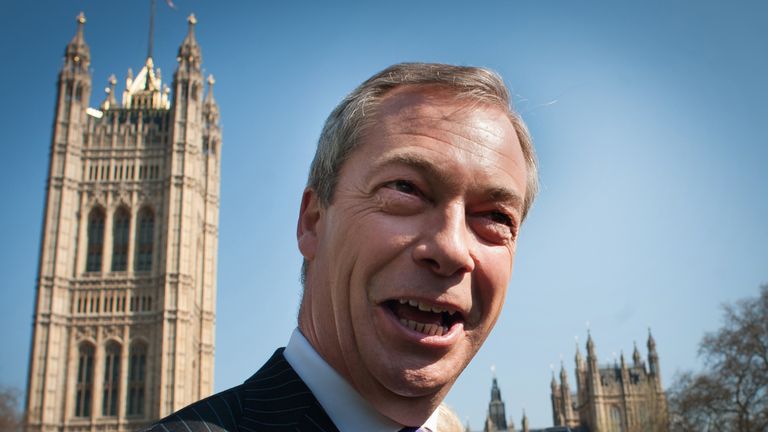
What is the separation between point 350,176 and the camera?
4.34ft

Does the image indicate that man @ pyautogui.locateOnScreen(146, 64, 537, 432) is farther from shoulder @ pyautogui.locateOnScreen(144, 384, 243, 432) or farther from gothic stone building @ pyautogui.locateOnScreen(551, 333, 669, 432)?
gothic stone building @ pyautogui.locateOnScreen(551, 333, 669, 432)

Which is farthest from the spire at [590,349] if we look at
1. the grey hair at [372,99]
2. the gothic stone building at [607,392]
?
the grey hair at [372,99]

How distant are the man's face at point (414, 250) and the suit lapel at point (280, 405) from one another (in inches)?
2.9

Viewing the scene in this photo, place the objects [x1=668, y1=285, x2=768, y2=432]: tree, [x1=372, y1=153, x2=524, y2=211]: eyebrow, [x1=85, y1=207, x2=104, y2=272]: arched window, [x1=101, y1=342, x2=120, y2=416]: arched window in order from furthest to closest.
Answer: [x1=85, y1=207, x2=104, y2=272]: arched window
[x1=101, y1=342, x2=120, y2=416]: arched window
[x1=668, y1=285, x2=768, y2=432]: tree
[x1=372, y1=153, x2=524, y2=211]: eyebrow

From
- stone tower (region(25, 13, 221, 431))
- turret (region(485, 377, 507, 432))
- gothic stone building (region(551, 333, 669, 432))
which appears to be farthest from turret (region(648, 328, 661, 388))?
stone tower (region(25, 13, 221, 431))

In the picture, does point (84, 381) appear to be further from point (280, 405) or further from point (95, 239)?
point (280, 405)

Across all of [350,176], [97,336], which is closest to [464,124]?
[350,176]

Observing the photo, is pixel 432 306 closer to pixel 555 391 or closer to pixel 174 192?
pixel 174 192

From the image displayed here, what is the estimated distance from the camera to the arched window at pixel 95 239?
4250cm

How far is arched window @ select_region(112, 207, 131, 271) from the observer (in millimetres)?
42719

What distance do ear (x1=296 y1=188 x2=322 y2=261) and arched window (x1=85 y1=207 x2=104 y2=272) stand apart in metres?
43.8

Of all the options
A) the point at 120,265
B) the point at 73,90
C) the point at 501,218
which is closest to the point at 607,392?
the point at 120,265

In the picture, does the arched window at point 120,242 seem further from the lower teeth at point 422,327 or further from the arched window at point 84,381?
the lower teeth at point 422,327

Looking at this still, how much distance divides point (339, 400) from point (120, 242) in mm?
44227
